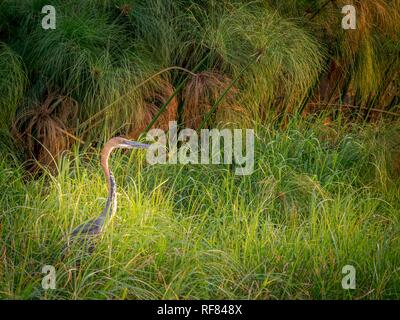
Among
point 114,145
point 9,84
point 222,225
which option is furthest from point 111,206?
point 9,84

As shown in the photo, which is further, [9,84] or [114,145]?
[9,84]

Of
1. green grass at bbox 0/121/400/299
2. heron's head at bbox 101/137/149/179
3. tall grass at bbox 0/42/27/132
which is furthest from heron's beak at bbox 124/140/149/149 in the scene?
tall grass at bbox 0/42/27/132

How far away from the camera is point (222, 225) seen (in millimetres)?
4852

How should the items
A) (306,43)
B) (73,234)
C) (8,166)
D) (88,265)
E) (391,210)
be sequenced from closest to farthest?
(88,265), (73,234), (391,210), (8,166), (306,43)

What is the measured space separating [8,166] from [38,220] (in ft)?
3.46

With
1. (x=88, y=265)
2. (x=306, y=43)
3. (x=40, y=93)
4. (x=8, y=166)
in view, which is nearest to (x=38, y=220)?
(x=88, y=265)

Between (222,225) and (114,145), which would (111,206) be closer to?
(114,145)

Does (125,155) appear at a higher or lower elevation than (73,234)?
higher

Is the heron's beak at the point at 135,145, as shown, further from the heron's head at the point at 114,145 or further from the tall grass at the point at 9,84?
the tall grass at the point at 9,84

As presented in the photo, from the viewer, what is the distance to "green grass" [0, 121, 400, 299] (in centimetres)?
411

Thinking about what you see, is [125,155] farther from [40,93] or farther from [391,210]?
[391,210]

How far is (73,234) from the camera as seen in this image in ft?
14.3

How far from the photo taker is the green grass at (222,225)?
4.11 meters
